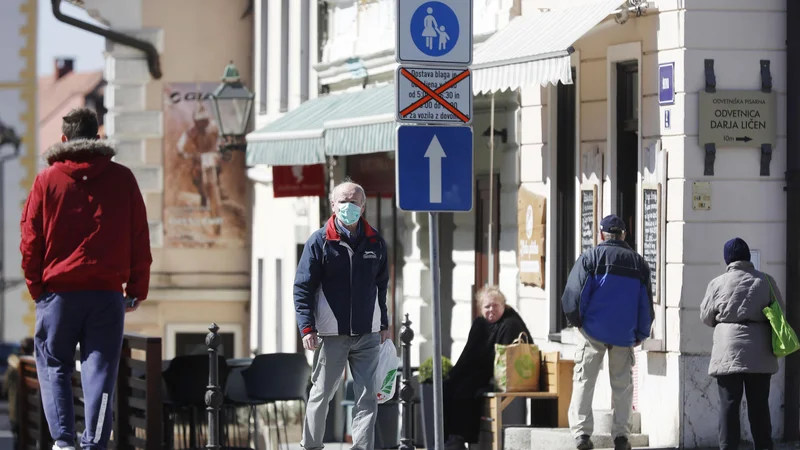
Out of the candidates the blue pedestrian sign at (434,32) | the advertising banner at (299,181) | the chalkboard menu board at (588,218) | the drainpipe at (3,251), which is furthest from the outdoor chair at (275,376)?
the drainpipe at (3,251)

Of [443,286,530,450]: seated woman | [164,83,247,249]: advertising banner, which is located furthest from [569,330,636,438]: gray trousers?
[164,83,247,249]: advertising banner

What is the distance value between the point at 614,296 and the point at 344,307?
2628 mm

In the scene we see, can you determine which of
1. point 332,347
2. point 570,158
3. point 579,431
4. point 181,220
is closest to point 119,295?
point 332,347

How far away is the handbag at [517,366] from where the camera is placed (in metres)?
15.6

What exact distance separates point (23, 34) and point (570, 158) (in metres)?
36.8

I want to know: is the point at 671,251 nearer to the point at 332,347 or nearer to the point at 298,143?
the point at 332,347

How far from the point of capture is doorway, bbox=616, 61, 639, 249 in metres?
16.3

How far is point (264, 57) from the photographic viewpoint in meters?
30.5

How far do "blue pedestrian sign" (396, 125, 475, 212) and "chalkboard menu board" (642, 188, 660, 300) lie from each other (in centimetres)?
451

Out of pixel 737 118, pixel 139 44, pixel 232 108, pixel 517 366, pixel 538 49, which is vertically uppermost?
pixel 139 44

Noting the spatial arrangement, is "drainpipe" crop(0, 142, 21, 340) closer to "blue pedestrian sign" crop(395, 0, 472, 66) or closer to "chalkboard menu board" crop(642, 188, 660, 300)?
"chalkboard menu board" crop(642, 188, 660, 300)

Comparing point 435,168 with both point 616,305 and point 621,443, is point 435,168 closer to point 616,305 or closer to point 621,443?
point 616,305

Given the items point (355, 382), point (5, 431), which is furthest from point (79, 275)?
point (5, 431)

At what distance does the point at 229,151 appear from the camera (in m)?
27.0
